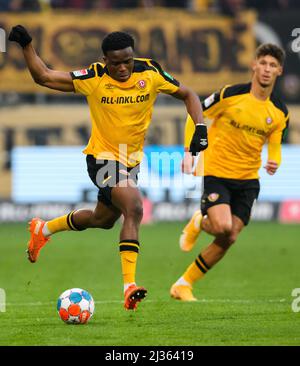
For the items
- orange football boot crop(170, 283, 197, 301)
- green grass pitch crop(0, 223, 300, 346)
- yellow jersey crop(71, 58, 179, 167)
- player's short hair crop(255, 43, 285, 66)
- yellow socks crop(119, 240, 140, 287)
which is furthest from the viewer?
player's short hair crop(255, 43, 285, 66)

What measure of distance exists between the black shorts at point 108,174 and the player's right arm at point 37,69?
75cm

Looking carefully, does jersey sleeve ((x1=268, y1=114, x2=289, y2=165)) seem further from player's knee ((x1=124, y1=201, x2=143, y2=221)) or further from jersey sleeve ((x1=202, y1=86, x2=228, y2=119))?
player's knee ((x1=124, y1=201, x2=143, y2=221))

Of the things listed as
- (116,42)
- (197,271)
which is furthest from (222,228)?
(116,42)

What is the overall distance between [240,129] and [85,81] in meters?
2.41

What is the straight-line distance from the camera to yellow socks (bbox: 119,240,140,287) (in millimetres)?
8773

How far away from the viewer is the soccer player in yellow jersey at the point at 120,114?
8.97m

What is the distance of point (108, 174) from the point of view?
9.36m

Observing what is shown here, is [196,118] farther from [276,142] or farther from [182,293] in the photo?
[182,293]

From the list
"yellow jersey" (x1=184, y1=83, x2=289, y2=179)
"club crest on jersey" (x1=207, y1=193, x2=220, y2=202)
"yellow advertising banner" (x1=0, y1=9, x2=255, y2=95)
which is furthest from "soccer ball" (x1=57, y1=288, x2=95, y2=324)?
"yellow advertising banner" (x1=0, y1=9, x2=255, y2=95)

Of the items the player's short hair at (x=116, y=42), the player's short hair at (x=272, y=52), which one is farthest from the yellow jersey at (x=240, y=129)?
the player's short hair at (x=116, y=42)

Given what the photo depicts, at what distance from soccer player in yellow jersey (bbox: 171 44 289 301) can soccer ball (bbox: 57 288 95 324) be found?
220cm

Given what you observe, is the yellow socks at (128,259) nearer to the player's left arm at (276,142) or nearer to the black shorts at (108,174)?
the black shorts at (108,174)
